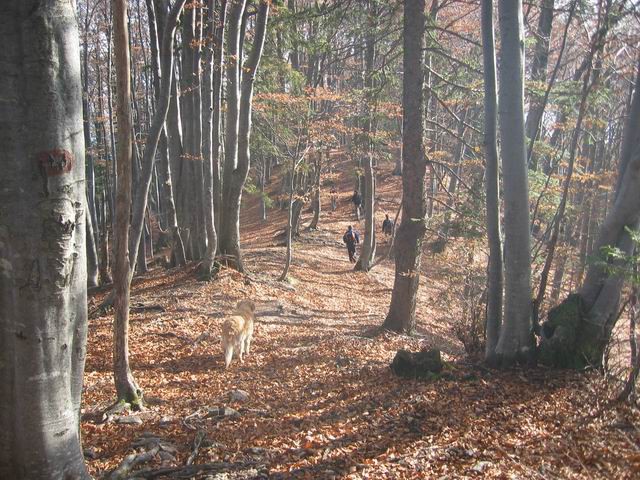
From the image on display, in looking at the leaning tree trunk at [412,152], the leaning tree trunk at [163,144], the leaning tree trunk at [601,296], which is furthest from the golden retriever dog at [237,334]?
the leaning tree trunk at [163,144]

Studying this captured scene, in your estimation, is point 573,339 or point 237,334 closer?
point 573,339

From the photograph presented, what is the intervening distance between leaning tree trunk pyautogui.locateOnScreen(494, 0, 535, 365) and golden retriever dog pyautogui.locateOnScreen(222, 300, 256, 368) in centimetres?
403

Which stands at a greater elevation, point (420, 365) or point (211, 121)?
point (211, 121)

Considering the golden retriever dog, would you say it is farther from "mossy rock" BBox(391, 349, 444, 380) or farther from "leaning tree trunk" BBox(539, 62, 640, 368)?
"leaning tree trunk" BBox(539, 62, 640, 368)

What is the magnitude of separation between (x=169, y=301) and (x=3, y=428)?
8.39 meters

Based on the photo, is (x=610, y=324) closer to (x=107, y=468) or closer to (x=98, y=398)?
(x=107, y=468)

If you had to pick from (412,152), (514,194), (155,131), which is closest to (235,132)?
(412,152)

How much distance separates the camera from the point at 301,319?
11508 mm

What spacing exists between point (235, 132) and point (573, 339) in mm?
9650

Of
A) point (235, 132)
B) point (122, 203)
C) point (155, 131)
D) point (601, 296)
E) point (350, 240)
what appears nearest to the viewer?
point (122, 203)

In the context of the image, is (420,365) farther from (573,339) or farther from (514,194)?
(514,194)

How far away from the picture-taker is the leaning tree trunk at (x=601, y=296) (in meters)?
5.61

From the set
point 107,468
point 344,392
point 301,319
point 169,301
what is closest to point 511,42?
point 344,392

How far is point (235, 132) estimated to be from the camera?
12.7m
